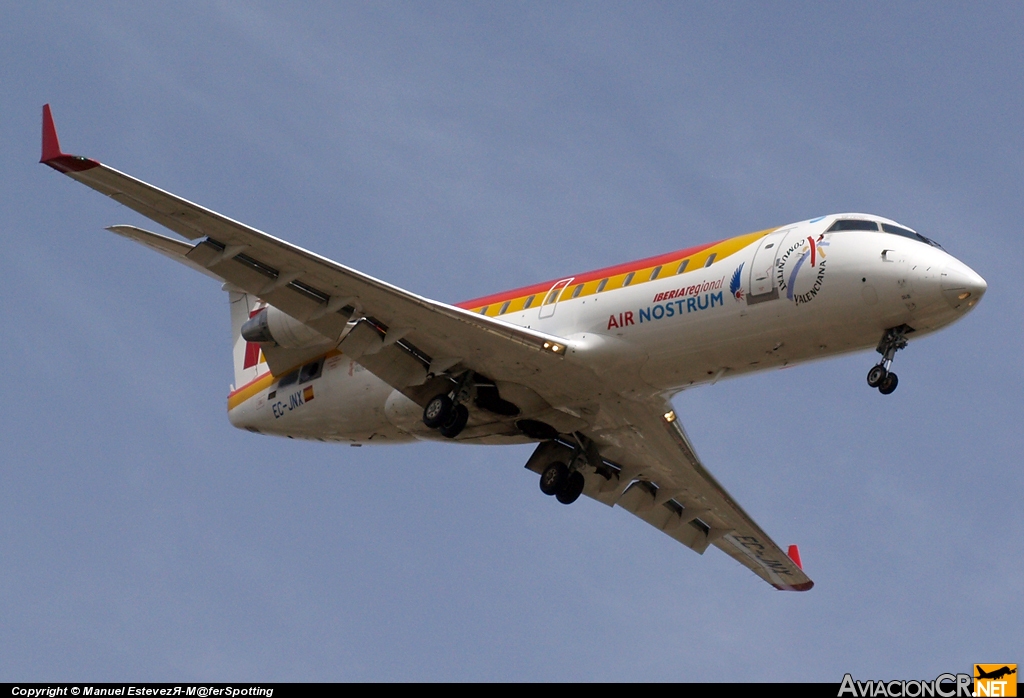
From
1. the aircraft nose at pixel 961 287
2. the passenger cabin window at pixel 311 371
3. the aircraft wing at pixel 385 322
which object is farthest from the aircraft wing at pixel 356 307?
the aircraft nose at pixel 961 287

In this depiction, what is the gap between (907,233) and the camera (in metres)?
27.8

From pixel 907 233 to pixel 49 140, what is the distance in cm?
1559

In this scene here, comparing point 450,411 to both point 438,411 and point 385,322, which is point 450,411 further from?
point 385,322

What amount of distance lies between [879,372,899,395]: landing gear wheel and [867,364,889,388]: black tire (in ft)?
0.14

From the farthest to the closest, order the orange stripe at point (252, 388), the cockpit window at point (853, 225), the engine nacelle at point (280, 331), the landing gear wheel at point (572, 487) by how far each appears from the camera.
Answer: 1. the orange stripe at point (252, 388)
2. the landing gear wheel at point (572, 487)
3. the engine nacelle at point (280, 331)
4. the cockpit window at point (853, 225)

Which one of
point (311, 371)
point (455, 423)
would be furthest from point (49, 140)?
point (455, 423)

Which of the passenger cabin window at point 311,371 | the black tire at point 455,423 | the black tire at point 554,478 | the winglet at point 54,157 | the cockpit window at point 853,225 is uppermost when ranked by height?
the cockpit window at point 853,225

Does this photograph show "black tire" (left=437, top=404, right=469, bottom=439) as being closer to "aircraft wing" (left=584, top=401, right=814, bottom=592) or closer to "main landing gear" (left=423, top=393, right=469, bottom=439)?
"main landing gear" (left=423, top=393, right=469, bottom=439)

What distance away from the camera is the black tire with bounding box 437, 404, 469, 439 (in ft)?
101

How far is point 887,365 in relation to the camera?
1084 inches

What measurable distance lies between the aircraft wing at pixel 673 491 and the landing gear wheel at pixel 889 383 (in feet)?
16.8

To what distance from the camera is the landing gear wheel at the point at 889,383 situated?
2748 centimetres

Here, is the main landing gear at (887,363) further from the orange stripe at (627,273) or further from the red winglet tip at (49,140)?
the red winglet tip at (49,140)

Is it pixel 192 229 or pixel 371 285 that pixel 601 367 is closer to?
pixel 371 285
